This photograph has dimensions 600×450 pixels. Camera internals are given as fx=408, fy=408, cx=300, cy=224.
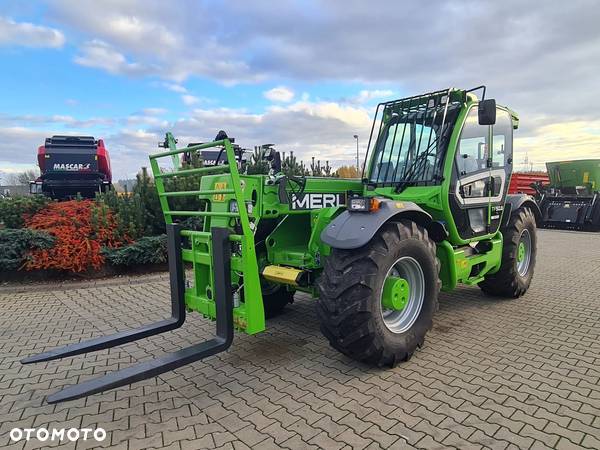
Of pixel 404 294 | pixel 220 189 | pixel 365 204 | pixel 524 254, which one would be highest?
pixel 220 189

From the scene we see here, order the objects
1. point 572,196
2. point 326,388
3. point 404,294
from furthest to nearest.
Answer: point 572,196 → point 404,294 → point 326,388

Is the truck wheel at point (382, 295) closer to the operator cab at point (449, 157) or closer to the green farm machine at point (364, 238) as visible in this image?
the green farm machine at point (364, 238)

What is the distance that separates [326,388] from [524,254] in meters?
4.40

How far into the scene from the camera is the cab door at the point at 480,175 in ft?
15.5

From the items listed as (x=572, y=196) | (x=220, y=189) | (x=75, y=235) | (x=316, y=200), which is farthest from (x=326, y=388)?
(x=572, y=196)

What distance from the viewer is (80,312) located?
5.67m

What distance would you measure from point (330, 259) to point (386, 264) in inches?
19.1

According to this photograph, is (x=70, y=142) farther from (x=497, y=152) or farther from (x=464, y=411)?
(x=464, y=411)

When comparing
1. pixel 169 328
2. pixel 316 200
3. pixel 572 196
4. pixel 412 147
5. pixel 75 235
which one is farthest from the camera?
pixel 572 196

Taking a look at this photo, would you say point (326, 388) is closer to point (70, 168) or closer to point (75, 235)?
point (75, 235)

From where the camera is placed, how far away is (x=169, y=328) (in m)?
3.92

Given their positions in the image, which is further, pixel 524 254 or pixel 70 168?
pixel 70 168

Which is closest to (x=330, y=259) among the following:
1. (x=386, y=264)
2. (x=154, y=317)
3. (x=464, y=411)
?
(x=386, y=264)

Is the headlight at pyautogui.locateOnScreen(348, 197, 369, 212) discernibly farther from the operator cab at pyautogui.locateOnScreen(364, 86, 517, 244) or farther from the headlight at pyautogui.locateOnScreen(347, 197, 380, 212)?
the operator cab at pyautogui.locateOnScreen(364, 86, 517, 244)
